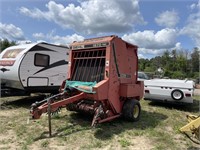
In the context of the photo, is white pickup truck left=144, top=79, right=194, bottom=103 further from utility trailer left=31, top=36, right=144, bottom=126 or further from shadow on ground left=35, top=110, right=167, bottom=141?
utility trailer left=31, top=36, right=144, bottom=126

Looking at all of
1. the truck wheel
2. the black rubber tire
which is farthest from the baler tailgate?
the black rubber tire

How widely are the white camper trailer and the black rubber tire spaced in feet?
17.0

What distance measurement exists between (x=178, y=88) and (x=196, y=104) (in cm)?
299

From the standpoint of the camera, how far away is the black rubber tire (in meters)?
8.28

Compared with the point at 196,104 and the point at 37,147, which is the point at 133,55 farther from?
the point at 196,104

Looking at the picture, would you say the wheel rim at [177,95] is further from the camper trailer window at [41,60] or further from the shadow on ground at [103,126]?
the camper trailer window at [41,60]

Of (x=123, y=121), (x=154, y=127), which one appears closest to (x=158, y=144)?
(x=154, y=127)

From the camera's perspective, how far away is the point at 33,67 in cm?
872

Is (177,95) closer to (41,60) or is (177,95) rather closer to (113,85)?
(113,85)

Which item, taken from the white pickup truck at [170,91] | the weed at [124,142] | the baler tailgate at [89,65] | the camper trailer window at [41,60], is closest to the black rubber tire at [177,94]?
the white pickup truck at [170,91]

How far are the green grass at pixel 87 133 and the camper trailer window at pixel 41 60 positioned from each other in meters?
2.37

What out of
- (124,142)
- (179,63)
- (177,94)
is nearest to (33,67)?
(124,142)

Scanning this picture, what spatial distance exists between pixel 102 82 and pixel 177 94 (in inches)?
161

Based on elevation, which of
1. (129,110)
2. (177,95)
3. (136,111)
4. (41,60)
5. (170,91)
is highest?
(41,60)
